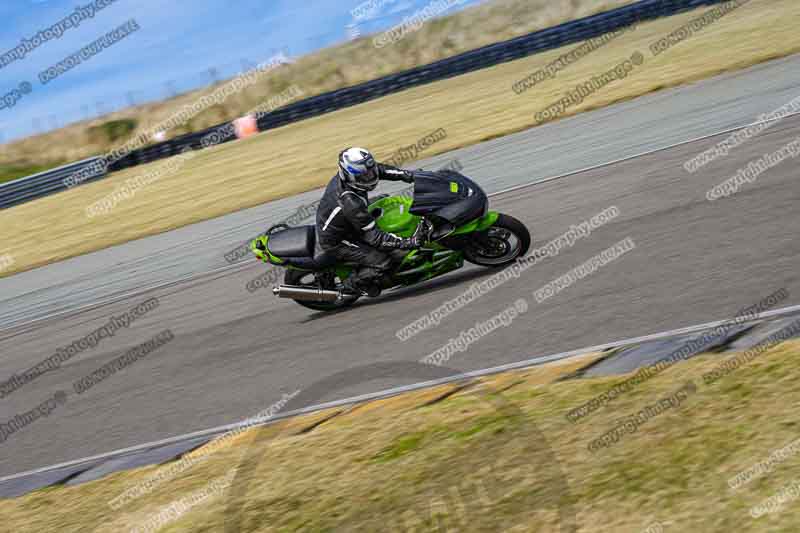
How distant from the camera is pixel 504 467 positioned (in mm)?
4699

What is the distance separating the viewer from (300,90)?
56.1 m

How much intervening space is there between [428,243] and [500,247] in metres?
0.72

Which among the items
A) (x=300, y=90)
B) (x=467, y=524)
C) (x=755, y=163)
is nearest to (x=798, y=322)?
(x=467, y=524)

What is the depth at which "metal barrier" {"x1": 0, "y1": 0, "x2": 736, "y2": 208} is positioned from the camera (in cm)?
3119

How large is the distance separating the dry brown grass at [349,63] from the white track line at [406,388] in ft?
142

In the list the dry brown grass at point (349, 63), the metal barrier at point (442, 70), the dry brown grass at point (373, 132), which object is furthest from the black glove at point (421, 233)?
the dry brown grass at point (349, 63)

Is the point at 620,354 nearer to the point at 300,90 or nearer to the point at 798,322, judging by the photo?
the point at 798,322

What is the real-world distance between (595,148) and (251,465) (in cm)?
912

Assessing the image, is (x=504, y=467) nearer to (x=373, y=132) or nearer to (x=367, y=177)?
(x=367, y=177)

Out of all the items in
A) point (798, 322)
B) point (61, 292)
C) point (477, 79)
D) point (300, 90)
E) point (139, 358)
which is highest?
point (300, 90)

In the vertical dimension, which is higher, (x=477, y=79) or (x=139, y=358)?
(x=477, y=79)

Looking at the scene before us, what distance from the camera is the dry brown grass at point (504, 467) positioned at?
4047 millimetres

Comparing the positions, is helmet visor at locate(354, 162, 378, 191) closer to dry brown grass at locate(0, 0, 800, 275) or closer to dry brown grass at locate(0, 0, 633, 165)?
dry brown grass at locate(0, 0, 800, 275)

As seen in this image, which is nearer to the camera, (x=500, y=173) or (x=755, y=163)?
(x=755, y=163)
